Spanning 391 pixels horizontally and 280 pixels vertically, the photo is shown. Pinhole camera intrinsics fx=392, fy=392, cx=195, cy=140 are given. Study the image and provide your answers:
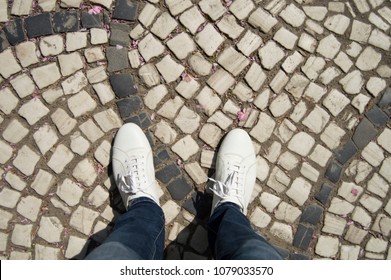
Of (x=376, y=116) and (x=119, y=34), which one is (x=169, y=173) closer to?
(x=119, y=34)

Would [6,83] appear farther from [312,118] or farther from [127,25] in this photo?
[312,118]

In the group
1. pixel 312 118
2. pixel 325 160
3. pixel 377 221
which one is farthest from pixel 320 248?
pixel 312 118

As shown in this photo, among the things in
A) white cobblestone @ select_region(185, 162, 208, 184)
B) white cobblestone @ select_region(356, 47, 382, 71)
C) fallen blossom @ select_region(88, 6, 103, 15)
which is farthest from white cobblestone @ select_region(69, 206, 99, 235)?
white cobblestone @ select_region(356, 47, 382, 71)

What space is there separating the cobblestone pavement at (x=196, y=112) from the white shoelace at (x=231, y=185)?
0.49 feet

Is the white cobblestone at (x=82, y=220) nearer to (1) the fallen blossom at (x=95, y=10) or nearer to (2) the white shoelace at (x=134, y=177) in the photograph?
(2) the white shoelace at (x=134, y=177)

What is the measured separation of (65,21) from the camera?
299cm

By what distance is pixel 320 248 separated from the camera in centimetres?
305

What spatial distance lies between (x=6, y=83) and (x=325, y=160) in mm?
2516

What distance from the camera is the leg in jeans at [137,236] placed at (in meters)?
2.16

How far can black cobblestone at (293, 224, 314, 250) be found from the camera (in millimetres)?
3041

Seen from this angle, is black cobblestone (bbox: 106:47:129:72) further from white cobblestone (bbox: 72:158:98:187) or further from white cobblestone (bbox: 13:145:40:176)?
white cobblestone (bbox: 13:145:40:176)

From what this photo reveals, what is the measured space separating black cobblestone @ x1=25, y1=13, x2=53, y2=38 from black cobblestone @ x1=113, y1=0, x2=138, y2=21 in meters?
0.50

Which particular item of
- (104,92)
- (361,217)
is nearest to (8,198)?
(104,92)

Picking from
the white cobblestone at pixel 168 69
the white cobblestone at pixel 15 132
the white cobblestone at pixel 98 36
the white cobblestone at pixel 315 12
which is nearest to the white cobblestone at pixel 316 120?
the white cobblestone at pixel 315 12
